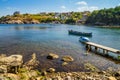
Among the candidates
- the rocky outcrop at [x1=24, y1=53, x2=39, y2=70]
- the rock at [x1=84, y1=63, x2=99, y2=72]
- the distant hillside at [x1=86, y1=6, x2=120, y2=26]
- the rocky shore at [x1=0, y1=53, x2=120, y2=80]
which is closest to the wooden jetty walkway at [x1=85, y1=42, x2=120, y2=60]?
the rock at [x1=84, y1=63, x2=99, y2=72]


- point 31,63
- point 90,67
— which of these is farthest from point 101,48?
point 31,63

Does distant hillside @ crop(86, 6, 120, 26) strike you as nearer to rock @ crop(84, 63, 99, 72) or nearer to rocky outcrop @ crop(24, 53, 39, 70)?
rock @ crop(84, 63, 99, 72)

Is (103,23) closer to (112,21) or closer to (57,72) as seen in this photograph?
(112,21)

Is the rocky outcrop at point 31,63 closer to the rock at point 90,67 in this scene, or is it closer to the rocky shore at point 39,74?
the rocky shore at point 39,74

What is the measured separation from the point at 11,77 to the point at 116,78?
17.6m

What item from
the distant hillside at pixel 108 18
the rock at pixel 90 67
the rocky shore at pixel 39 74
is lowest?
the rock at pixel 90 67

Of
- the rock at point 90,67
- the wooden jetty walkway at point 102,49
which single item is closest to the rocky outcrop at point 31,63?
the rock at point 90,67

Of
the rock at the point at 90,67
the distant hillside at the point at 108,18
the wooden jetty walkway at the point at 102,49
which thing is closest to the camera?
the rock at the point at 90,67

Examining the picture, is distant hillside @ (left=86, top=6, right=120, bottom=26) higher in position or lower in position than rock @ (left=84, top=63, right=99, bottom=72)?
higher

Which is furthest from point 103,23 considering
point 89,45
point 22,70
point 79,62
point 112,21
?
point 22,70

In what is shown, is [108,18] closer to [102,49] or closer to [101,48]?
[102,49]

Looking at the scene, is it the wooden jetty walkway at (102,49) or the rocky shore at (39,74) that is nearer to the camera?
the rocky shore at (39,74)

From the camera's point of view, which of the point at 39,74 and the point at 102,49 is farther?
the point at 102,49

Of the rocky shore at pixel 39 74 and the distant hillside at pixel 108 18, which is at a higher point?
the distant hillside at pixel 108 18
